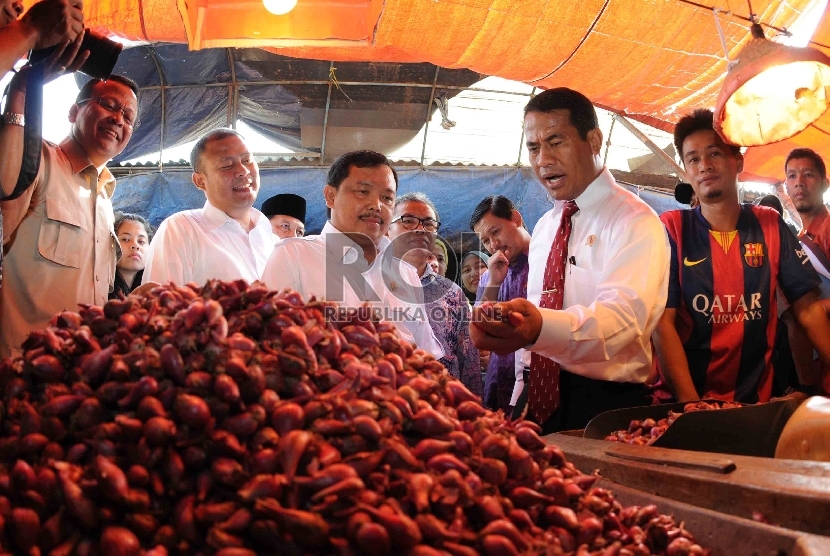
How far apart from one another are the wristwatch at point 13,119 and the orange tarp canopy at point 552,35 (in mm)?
1494

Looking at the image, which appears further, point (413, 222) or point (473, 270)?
point (473, 270)

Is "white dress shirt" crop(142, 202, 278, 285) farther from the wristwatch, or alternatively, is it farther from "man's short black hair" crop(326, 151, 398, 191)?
the wristwatch

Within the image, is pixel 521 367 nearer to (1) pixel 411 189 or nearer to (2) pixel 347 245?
(2) pixel 347 245

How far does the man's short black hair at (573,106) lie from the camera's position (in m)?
2.64

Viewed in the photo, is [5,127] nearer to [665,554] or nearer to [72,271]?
[72,271]

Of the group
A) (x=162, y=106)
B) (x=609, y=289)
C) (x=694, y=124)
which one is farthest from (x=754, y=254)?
(x=162, y=106)

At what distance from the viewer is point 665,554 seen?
1180 mm

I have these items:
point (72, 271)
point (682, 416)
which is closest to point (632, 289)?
point (682, 416)

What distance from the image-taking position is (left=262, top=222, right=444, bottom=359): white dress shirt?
108 inches

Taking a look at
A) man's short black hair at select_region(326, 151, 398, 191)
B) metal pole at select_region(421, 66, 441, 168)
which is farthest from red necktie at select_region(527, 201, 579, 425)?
metal pole at select_region(421, 66, 441, 168)

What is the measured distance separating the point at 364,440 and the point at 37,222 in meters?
2.31

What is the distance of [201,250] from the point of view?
337cm

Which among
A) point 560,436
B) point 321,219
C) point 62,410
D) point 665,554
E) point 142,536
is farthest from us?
point 321,219

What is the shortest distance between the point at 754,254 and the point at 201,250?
9.04 feet
